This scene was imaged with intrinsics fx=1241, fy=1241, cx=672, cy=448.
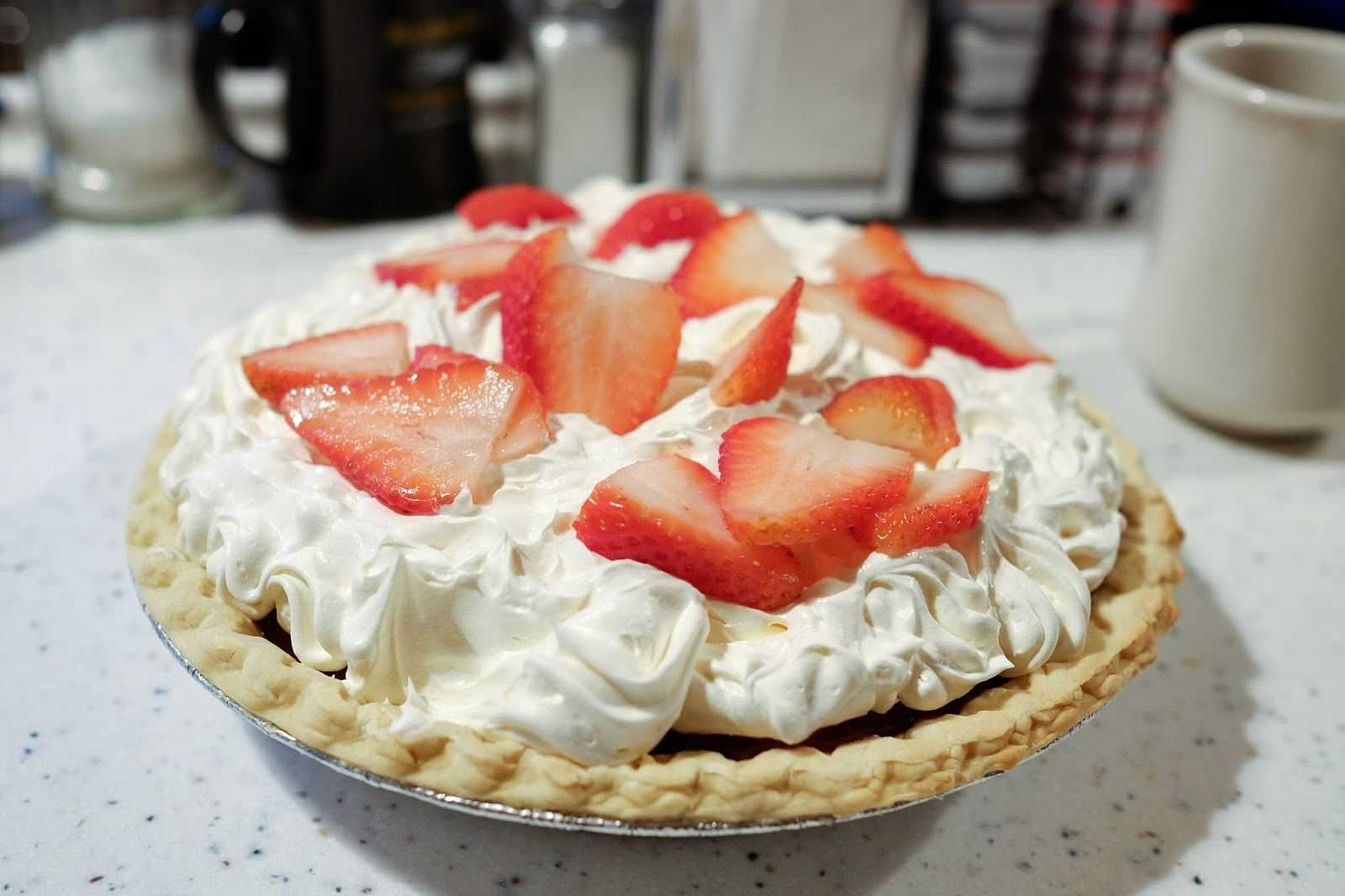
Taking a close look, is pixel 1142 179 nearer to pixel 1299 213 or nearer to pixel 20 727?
pixel 1299 213

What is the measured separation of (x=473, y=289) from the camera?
1392 millimetres

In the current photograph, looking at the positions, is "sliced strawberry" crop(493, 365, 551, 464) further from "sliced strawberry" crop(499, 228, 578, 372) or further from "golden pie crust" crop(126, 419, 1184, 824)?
"golden pie crust" crop(126, 419, 1184, 824)

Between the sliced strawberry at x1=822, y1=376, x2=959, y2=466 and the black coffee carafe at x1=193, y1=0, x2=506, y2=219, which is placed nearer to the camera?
the sliced strawberry at x1=822, y1=376, x2=959, y2=466

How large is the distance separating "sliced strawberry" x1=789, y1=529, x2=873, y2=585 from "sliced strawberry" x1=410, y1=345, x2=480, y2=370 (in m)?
A: 0.38

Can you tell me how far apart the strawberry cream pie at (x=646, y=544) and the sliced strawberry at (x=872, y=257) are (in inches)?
4.7

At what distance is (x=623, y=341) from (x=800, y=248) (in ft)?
1.58

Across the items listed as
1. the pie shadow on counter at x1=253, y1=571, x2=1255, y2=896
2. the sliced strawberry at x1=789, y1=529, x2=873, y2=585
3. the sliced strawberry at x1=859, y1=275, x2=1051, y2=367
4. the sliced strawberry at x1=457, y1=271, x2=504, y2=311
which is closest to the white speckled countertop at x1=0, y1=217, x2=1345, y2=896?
→ the pie shadow on counter at x1=253, y1=571, x2=1255, y2=896

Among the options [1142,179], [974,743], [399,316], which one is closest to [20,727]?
[399,316]

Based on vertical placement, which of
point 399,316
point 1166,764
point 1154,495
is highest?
point 399,316

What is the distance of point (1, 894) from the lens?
3.49 ft

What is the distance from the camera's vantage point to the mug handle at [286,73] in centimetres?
198

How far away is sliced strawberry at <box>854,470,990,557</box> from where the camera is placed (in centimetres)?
110

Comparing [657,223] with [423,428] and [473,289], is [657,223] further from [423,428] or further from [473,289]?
[423,428]

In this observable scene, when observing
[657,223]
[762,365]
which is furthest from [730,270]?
[762,365]
